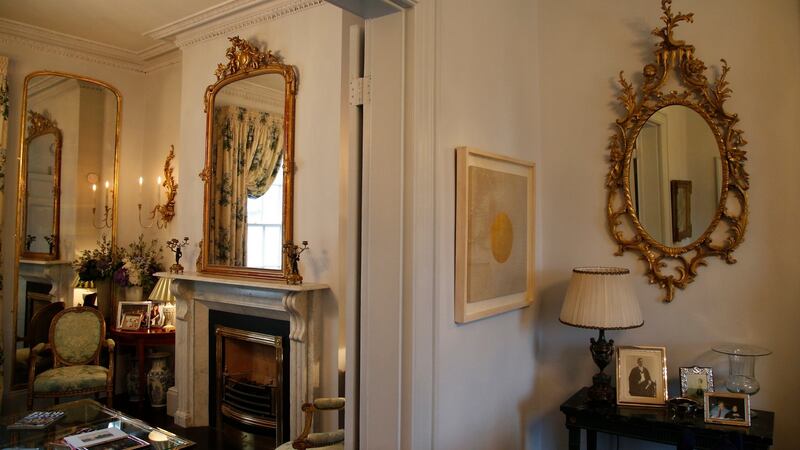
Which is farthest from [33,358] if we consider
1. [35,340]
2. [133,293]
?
[133,293]

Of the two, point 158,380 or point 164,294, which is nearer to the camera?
point 164,294

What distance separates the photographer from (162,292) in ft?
14.7

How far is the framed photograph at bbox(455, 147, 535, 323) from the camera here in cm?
206

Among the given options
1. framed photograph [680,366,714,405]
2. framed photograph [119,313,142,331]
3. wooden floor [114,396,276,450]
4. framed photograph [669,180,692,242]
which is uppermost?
framed photograph [669,180,692,242]

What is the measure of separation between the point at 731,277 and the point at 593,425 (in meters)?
0.92

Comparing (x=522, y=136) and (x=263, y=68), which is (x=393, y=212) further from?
(x=263, y=68)

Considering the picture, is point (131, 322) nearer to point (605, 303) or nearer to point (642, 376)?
point (605, 303)

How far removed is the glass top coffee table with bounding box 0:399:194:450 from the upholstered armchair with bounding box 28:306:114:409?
0.78 metres

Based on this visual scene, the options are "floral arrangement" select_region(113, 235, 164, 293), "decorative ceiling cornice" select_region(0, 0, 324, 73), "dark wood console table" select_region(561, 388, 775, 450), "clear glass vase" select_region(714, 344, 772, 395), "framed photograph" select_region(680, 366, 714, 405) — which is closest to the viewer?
"dark wood console table" select_region(561, 388, 775, 450)

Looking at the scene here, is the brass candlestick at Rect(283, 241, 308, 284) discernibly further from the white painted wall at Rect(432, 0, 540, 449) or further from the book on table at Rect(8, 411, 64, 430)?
the book on table at Rect(8, 411, 64, 430)

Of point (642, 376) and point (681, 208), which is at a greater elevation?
point (681, 208)

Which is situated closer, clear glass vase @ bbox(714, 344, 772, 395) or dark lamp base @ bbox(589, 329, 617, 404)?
clear glass vase @ bbox(714, 344, 772, 395)

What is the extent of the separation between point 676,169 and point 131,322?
430 cm

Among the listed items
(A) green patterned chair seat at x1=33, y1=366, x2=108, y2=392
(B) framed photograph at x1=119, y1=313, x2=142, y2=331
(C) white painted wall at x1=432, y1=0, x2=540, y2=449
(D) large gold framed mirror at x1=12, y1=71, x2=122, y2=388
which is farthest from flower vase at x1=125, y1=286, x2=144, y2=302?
(C) white painted wall at x1=432, y1=0, x2=540, y2=449
